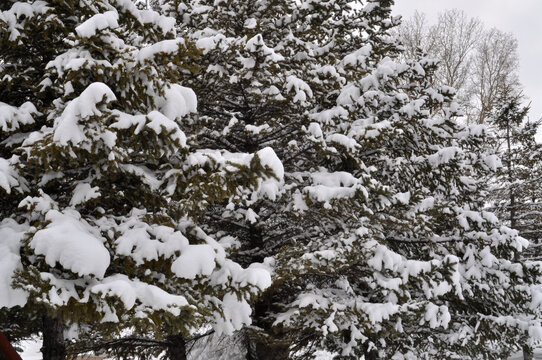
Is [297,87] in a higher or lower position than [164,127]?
higher

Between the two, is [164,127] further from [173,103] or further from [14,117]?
[14,117]

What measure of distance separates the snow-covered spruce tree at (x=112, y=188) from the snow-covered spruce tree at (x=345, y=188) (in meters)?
1.66

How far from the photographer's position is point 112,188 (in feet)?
15.6

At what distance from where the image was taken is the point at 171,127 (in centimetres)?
377

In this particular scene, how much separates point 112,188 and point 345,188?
3.19 meters

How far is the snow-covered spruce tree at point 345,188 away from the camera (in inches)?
253

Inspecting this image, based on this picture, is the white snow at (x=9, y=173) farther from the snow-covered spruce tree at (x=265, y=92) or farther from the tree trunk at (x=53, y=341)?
the snow-covered spruce tree at (x=265, y=92)

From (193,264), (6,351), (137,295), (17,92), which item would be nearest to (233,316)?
(193,264)

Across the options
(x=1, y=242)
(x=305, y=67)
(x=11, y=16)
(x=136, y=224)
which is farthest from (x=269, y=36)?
(x=1, y=242)

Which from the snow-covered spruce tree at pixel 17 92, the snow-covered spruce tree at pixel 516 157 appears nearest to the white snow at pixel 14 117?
the snow-covered spruce tree at pixel 17 92

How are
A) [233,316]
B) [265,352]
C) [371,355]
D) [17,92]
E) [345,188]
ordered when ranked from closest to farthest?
[233,316] < [17,92] < [345,188] < [265,352] < [371,355]

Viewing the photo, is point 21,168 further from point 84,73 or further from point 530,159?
point 530,159

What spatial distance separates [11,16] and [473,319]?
402 inches

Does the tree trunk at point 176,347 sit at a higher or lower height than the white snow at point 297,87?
lower
